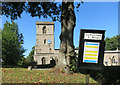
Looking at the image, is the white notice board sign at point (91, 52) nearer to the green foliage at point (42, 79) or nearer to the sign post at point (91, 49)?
the sign post at point (91, 49)

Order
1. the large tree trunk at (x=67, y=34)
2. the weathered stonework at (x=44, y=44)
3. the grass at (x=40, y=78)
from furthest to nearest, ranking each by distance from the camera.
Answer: the weathered stonework at (x=44, y=44)
the large tree trunk at (x=67, y=34)
the grass at (x=40, y=78)

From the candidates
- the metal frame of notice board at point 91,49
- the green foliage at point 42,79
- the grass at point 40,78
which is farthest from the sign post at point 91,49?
the grass at point 40,78

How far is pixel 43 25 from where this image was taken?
155 feet

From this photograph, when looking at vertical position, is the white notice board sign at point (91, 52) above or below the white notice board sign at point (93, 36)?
below

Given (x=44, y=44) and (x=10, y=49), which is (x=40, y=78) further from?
(x=44, y=44)

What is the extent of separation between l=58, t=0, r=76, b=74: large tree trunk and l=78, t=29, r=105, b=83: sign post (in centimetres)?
510

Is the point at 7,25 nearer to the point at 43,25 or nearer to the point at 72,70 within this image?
the point at 43,25

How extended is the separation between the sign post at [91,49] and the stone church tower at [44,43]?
138 feet

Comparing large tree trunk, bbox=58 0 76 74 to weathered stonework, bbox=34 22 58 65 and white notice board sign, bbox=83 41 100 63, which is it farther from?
weathered stonework, bbox=34 22 58 65

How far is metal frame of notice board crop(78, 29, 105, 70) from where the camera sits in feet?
8.70

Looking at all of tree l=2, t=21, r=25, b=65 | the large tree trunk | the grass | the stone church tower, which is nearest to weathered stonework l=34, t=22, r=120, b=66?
the stone church tower

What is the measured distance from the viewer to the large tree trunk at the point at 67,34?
7.82m

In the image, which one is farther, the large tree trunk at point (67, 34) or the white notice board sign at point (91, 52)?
the large tree trunk at point (67, 34)

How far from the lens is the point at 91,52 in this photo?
268 cm
